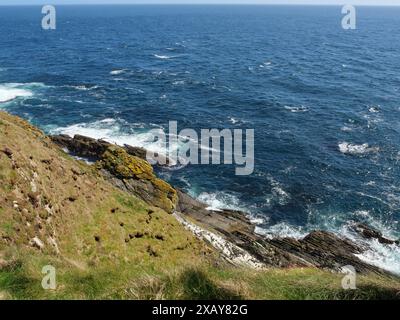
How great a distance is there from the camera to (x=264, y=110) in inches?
2795

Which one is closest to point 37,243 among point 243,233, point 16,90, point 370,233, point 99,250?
point 99,250

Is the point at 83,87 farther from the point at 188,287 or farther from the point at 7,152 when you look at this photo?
the point at 188,287

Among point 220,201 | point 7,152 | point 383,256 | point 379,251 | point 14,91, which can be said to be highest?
point 14,91

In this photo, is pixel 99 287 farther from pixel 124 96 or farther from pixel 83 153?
pixel 124 96

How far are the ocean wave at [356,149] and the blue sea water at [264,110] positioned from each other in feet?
0.88

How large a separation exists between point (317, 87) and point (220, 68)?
29.0 metres

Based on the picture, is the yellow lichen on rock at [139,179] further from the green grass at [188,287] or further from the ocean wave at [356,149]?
the ocean wave at [356,149]

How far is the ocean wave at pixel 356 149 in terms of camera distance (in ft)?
178

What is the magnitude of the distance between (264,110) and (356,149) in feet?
67.3

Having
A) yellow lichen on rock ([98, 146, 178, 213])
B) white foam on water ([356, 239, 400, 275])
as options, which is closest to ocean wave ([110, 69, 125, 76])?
yellow lichen on rock ([98, 146, 178, 213])

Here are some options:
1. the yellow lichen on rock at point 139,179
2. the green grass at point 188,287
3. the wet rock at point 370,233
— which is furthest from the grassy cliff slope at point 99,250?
the wet rock at point 370,233
